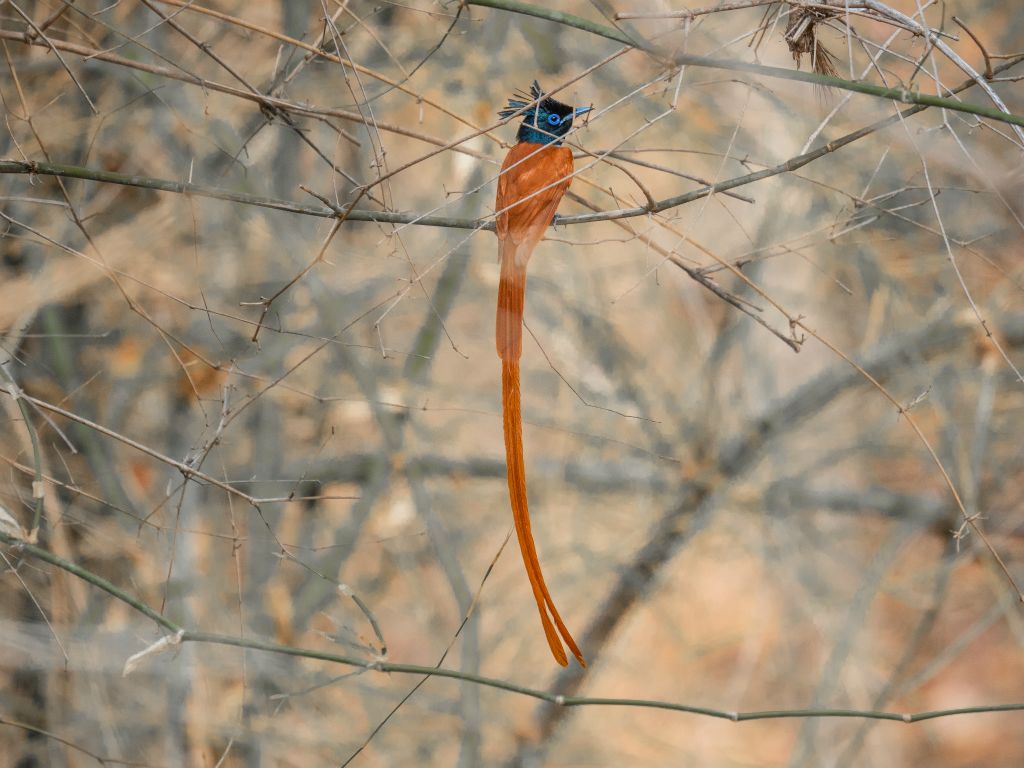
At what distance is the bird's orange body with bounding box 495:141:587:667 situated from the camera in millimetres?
1331

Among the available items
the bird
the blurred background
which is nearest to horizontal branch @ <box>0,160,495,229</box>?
the bird

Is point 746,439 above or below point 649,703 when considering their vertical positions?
above

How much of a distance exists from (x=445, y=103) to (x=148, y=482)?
193 centimetres

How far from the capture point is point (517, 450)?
1353 millimetres

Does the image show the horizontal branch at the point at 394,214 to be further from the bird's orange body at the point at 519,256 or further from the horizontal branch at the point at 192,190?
the bird's orange body at the point at 519,256

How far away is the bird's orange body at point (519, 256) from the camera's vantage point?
1331mm

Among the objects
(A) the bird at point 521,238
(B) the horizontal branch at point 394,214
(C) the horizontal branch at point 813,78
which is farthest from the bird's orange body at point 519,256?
(C) the horizontal branch at point 813,78

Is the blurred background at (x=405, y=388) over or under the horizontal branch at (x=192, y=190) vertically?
over

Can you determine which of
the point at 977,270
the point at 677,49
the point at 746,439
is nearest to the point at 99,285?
the point at 746,439

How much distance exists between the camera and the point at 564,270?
4.25 metres

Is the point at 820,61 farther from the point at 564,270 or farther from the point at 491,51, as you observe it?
the point at 564,270

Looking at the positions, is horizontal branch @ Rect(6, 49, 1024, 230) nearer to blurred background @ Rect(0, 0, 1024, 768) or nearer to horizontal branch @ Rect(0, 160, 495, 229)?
horizontal branch @ Rect(0, 160, 495, 229)

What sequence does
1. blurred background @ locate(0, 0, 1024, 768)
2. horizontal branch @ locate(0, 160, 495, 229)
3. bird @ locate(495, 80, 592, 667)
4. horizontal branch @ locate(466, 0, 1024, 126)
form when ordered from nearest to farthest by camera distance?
horizontal branch @ locate(466, 0, 1024, 126) < bird @ locate(495, 80, 592, 667) < horizontal branch @ locate(0, 160, 495, 229) < blurred background @ locate(0, 0, 1024, 768)

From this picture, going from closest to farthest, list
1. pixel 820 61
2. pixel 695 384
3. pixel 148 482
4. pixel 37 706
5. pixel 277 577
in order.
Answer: pixel 820 61 → pixel 37 706 → pixel 277 577 → pixel 148 482 → pixel 695 384
